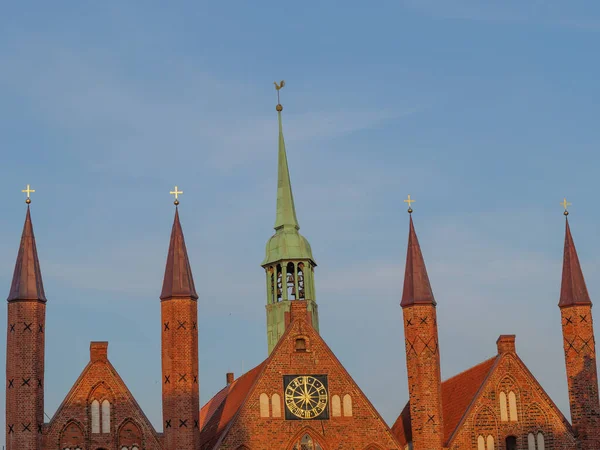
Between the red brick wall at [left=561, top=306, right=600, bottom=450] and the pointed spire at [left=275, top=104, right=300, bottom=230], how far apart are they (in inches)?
662

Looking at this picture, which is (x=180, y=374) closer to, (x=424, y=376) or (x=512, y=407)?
(x=424, y=376)

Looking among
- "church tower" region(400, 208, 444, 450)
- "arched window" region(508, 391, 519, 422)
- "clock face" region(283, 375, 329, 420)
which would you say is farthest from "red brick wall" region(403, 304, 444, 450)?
"clock face" region(283, 375, 329, 420)

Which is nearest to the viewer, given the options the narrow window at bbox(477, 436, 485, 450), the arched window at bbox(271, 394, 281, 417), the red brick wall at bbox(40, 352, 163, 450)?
the red brick wall at bbox(40, 352, 163, 450)

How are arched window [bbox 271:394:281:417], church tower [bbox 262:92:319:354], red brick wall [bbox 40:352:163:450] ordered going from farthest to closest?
church tower [bbox 262:92:319:354], arched window [bbox 271:394:281:417], red brick wall [bbox 40:352:163:450]

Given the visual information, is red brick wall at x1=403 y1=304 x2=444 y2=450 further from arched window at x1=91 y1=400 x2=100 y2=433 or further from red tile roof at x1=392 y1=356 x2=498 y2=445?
arched window at x1=91 y1=400 x2=100 y2=433

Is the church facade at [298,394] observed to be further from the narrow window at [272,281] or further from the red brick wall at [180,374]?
the narrow window at [272,281]

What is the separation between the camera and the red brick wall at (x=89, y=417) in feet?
221

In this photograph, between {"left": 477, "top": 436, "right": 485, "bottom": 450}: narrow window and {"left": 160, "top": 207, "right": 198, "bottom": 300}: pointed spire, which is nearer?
{"left": 160, "top": 207, "right": 198, "bottom": 300}: pointed spire

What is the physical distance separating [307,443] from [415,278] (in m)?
9.20

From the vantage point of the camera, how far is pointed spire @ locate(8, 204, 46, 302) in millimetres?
68438

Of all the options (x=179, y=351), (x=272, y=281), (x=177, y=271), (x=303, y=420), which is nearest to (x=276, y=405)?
(x=303, y=420)

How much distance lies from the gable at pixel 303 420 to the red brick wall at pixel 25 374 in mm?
8028

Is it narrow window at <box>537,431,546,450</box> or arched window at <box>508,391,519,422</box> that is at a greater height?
arched window at <box>508,391,519,422</box>

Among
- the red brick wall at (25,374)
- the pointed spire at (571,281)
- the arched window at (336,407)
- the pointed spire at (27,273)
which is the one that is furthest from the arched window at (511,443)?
the pointed spire at (27,273)
